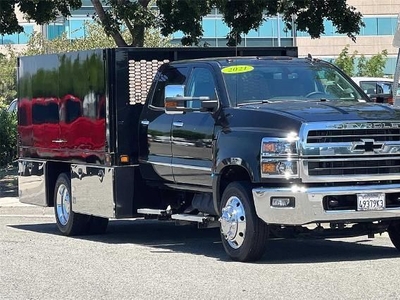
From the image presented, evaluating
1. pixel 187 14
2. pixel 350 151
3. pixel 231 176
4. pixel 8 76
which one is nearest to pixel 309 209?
pixel 350 151

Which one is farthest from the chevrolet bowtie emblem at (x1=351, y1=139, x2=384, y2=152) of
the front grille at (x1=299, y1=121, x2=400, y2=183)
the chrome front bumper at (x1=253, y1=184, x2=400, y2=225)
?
the chrome front bumper at (x1=253, y1=184, x2=400, y2=225)

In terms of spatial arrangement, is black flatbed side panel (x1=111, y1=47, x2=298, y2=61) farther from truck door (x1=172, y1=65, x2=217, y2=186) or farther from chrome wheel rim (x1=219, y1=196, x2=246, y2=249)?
chrome wheel rim (x1=219, y1=196, x2=246, y2=249)

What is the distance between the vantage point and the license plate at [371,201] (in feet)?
34.4

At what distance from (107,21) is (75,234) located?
22.1 feet

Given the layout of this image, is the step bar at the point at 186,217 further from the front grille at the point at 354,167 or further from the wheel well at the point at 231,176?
the front grille at the point at 354,167

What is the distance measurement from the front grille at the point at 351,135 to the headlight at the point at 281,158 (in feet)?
0.64

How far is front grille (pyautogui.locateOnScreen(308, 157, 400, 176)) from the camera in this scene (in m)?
10.4

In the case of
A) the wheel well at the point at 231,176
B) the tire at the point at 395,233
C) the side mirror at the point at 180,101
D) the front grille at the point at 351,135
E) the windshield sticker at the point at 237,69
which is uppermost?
the windshield sticker at the point at 237,69

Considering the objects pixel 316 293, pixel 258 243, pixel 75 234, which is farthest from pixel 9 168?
pixel 316 293

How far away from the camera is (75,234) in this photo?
14.4 meters

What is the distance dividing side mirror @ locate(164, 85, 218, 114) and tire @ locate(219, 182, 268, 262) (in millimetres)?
1046

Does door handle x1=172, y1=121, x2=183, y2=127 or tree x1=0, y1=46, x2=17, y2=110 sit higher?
tree x1=0, y1=46, x2=17, y2=110

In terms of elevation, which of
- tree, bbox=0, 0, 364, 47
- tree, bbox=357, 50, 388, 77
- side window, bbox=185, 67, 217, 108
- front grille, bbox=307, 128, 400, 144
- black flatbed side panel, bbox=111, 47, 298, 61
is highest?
tree, bbox=357, 50, 388, 77

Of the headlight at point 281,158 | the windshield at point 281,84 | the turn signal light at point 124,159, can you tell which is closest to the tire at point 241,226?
the headlight at point 281,158
